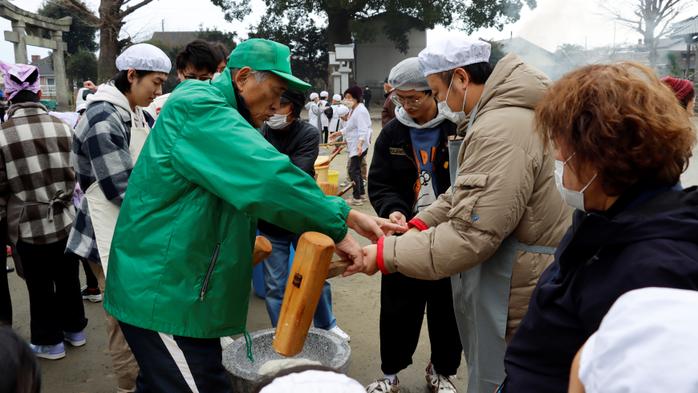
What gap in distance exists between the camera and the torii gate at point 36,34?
58.3 ft

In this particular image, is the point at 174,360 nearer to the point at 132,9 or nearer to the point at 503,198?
the point at 503,198

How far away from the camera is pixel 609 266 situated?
1.31 meters

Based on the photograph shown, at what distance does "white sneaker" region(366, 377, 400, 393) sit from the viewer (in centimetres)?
352

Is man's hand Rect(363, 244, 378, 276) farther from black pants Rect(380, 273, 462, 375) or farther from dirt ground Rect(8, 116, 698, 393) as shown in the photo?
dirt ground Rect(8, 116, 698, 393)

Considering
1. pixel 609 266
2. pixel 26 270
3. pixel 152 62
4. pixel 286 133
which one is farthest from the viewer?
pixel 286 133

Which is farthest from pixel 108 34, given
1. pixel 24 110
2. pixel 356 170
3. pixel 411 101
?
pixel 411 101

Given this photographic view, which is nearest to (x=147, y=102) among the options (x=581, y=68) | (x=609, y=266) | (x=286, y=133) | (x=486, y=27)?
(x=286, y=133)

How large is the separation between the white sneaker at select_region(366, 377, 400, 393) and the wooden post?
62.2 inches

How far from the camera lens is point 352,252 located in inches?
94.0

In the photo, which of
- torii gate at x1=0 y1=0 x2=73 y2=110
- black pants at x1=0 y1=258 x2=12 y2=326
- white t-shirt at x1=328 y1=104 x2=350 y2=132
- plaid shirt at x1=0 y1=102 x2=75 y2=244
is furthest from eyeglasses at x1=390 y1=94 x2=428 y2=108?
torii gate at x1=0 y1=0 x2=73 y2=110

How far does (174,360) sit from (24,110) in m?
2.58

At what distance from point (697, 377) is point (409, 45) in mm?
44136

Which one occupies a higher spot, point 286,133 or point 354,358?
point 286,133

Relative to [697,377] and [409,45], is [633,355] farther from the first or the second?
[409,45]
